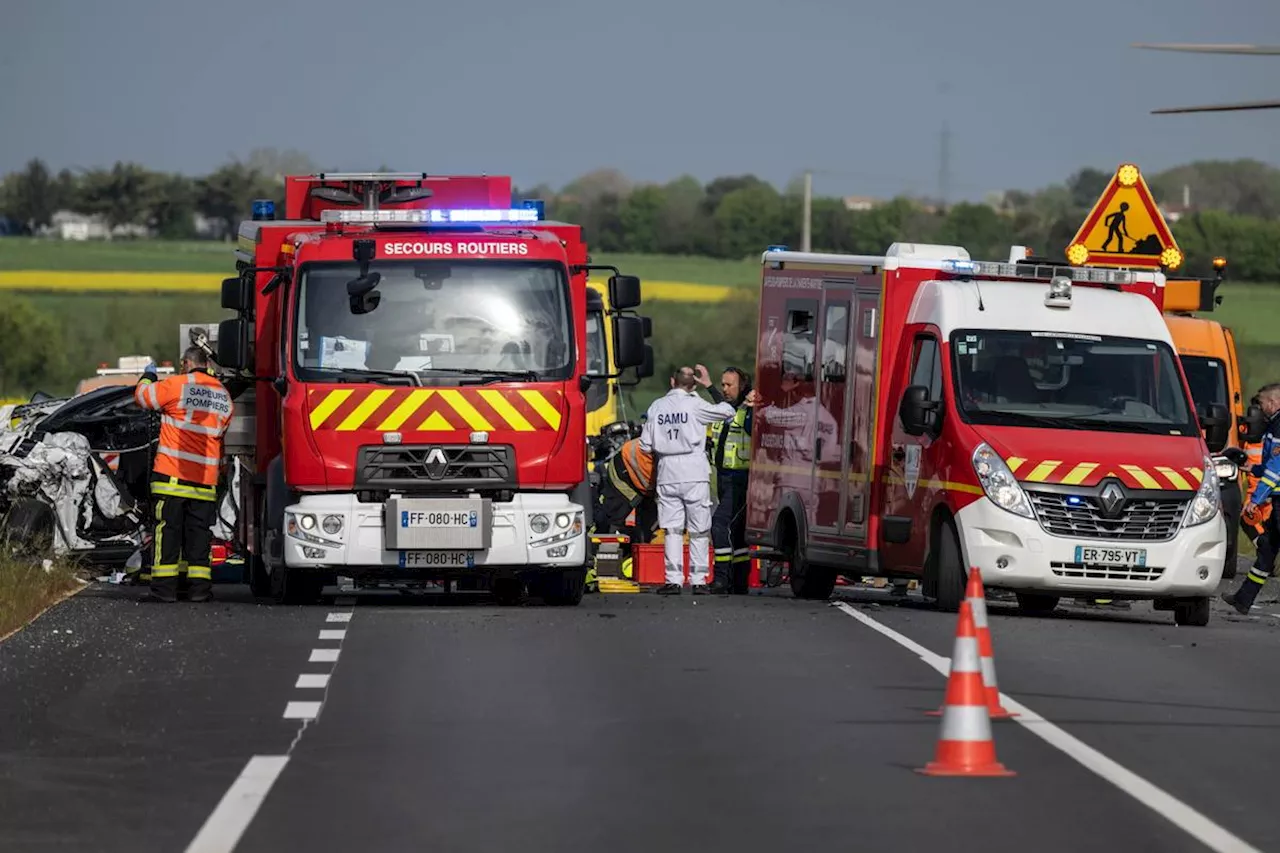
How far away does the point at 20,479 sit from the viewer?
23781 millimetres

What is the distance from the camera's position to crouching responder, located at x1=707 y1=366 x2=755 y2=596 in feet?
80.5

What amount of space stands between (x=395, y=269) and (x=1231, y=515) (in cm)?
1052

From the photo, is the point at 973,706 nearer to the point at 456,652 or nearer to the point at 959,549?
the point at 456,652

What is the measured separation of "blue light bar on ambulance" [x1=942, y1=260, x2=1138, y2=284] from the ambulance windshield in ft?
2.26

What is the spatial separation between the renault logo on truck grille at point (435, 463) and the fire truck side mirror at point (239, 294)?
196 centimetres

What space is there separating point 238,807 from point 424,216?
10293 millimetres

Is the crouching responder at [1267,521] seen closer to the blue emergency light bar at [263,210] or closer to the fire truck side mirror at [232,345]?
the fire truck side mirror at [232,345]

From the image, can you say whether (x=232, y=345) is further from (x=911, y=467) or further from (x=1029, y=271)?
(x=1029, y=271)

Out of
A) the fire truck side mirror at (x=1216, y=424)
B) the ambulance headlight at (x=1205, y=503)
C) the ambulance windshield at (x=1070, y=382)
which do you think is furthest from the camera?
the fire truck side mirror at (x=1216, y=424)

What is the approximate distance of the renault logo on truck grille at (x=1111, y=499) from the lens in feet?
63.0

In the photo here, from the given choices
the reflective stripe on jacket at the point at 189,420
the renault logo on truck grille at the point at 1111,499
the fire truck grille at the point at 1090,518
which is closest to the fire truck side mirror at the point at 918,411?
the fire truck grille at the point at 1090,518

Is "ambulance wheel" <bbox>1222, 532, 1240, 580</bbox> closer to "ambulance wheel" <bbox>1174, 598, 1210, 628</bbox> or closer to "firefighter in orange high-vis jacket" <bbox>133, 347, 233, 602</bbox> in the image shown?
"ambulance wheel" <bbox>1174, 598, 1210, 628</bbox>

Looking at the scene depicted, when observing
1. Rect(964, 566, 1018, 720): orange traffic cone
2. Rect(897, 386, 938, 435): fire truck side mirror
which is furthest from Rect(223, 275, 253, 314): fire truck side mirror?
Rect(964, 566, 1018, 720): orange traffic cone

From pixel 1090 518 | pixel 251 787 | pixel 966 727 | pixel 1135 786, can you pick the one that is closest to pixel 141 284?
pixel 1090 518
